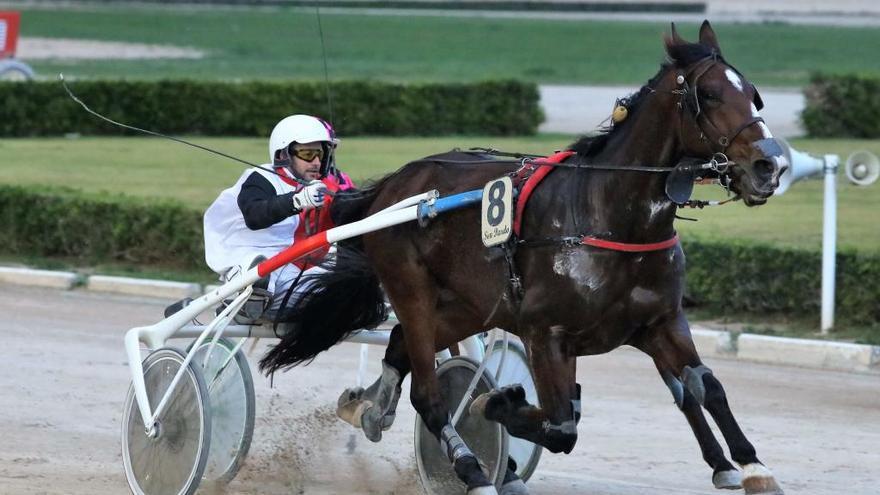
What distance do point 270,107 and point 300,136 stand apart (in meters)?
12.4

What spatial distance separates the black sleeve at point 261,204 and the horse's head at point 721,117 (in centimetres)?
150

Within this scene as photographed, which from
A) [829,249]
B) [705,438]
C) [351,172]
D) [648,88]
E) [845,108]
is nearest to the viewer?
[648,88]

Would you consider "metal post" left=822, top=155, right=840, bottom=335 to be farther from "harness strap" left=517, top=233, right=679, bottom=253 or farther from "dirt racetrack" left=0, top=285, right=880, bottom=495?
"harness strap" left=517, top=233, right=679, bottom=253

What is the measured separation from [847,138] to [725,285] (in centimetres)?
890

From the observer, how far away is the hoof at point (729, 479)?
16.0 ft

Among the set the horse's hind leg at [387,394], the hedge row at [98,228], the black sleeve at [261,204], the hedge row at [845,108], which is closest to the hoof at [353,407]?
the horse's hind leg at [387,394]

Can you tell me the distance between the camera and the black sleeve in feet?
18.1

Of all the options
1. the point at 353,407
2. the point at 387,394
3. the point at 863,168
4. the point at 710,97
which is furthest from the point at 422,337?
the point at 863,168

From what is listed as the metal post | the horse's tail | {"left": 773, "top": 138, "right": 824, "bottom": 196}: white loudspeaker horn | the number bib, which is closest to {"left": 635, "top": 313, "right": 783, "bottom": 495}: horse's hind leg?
the number bib

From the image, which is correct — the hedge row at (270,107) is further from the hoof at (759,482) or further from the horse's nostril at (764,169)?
the horse's nostril at (764,169)

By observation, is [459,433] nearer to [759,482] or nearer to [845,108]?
[759,482]

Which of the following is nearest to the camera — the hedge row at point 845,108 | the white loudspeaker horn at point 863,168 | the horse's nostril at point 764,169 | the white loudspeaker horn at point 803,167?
the horse's nostril at point 764,169

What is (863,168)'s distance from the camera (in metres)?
8.41

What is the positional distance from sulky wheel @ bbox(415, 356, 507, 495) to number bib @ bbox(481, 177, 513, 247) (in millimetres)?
862
